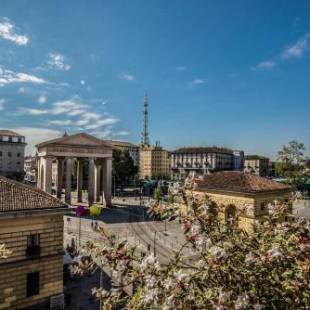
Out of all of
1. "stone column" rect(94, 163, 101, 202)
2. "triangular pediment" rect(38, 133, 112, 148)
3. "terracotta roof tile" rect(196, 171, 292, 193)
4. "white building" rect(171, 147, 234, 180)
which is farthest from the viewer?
"white building" rect(171, 147, 234, 180)

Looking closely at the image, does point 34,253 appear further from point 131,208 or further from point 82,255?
point 131,208

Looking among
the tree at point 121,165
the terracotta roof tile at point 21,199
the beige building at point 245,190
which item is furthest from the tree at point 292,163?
the tree at point 121,165

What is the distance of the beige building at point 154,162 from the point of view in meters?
167

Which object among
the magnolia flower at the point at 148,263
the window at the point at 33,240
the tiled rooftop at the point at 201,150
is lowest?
the window at the point at 33,240

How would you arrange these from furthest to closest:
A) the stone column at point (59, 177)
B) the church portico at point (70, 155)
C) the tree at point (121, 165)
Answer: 1. the tree at point (121, 165)
2. the stone column at point (59, 177)
3. the church portico at point (70, 155)

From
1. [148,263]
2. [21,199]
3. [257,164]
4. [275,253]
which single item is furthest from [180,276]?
[257,164]

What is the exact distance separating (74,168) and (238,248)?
331ft

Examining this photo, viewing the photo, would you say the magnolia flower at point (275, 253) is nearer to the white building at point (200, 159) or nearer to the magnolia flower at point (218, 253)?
the magnolia flower at point (218, 253)

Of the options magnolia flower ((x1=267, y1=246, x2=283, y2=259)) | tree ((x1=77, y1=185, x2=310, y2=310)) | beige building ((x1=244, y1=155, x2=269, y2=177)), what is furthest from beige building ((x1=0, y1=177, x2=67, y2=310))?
beige building ((x1=244, y1=155, x2=269, y2=177))

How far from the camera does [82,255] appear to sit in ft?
23.5

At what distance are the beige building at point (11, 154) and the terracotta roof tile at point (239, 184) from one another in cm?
8157

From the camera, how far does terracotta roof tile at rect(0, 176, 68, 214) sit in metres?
20.8

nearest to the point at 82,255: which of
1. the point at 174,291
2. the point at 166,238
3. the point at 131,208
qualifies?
the point at 174,291

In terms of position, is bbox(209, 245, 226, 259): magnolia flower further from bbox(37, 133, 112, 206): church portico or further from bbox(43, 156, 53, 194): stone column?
bbox(43, 156, 53, 194): stone column
